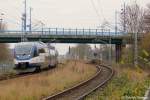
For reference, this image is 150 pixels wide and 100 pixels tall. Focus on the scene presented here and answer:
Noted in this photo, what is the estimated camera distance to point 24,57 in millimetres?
46344

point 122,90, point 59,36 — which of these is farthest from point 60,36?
point 122,90

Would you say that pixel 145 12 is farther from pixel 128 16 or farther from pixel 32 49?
pixel 32 49

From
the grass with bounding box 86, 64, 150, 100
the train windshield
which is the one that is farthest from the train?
the grass with bounding box 86, 64, 150, 100

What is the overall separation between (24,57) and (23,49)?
885mm

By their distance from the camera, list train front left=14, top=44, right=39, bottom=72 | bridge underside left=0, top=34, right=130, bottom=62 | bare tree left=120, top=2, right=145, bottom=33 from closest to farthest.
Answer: train front left=14, top=44, right=39, bottom=72 → bare tree left=120, top=2, right=145, bottom=33 → bridge underside left=0, top=34, right=130, bottom=62

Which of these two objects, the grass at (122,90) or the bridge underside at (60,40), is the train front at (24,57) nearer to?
the grass at (122,90)

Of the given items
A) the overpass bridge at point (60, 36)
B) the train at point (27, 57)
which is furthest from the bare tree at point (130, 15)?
the train at point (27, 57)

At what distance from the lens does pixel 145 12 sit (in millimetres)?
94625

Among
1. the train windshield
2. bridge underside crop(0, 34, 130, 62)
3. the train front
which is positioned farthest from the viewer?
bridge underside crop(0, 34, 130, 62)

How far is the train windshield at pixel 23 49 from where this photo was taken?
46.4 m

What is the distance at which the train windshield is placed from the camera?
4638 centimetres

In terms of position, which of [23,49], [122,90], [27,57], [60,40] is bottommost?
[122,90]

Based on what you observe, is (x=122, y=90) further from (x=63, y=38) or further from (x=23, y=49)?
(x=63, y=38)

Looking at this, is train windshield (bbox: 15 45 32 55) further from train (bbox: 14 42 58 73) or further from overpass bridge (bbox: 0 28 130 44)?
overpass bridge (bbox: 0 28 130 44)
